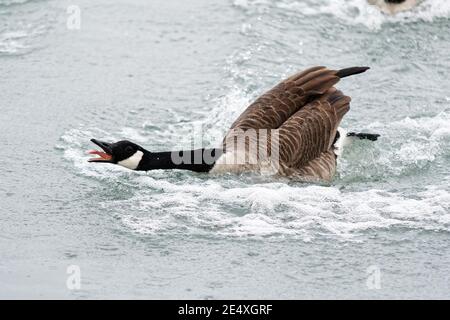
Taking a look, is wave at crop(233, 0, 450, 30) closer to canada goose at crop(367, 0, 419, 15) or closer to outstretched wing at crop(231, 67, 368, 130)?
canada goose at crop(367, 0, 419, 15)

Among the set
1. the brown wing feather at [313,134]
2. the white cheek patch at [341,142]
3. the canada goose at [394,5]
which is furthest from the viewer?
the canada goose at [394,5]

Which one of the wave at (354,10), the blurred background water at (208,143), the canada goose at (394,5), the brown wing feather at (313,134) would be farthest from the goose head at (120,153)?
the canada goose at (394,5)

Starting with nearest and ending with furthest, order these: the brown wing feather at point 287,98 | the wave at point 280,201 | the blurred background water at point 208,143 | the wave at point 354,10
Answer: the blurred background water at point 208,143
the wave at point 280,201
the brown wing feather at point 287,98
the wave at point 354,10

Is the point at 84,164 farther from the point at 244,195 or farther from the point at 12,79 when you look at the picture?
the point at 12,79

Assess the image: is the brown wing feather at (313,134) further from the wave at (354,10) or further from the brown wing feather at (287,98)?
the wave at (354,10)

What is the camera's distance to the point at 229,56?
→ 12.4 meters

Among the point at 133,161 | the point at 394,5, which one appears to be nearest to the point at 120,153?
the point at 133,161

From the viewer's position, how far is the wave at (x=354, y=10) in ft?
45.4

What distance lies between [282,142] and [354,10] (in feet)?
18.0

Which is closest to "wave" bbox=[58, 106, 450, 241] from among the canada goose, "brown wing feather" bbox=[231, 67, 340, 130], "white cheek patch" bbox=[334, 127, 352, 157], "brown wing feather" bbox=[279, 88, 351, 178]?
"white cheek patch" bbox=[334, 127, 352, 157]

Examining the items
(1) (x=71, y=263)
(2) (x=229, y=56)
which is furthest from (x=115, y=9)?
(1) (x=71, y=263)

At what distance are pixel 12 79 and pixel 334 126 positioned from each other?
4306 mm

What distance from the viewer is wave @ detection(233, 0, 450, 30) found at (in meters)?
13.8

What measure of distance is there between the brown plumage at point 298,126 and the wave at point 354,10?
4.16 m
